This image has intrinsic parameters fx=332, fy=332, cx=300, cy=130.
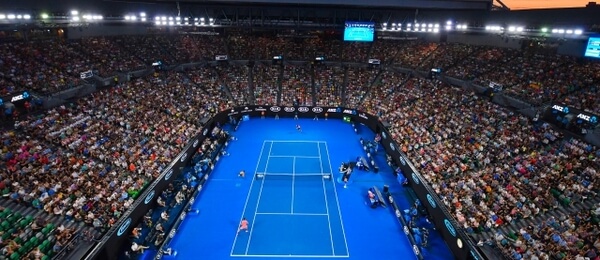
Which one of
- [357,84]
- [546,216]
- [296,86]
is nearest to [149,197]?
[546,216]

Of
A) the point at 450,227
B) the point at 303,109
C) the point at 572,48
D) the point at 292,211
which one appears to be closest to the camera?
the point at 450,227

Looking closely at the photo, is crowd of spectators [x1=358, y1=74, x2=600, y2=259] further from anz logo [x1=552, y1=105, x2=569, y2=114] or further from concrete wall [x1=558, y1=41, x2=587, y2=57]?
concrete wall [x1=558, y1=41, x2=587, y2=57]

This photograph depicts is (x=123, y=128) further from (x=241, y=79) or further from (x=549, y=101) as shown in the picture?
(x=549, y=101)

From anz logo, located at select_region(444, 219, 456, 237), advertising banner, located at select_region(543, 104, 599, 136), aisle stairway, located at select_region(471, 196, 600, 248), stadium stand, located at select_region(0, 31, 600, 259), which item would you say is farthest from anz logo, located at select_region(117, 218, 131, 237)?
advertising banner, located at select_region(543, 104, 599, 136)

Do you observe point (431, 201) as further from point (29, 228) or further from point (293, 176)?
point (29, 228)

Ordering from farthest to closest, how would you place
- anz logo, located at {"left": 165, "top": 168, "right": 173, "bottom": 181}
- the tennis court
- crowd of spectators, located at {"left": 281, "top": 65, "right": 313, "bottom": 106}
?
crowd of spectators, located at {"left": 281, "top": 65, "right": 313, "bottom": 106} < anz logo, located at {"left": 165, "top": 168, "right": 173, "bottom": 181} < the tennis court

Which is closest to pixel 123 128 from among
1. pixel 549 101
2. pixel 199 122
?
pixel 199 122

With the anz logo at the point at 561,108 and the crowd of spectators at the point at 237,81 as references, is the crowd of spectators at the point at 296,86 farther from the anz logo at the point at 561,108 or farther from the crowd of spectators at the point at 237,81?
the anz logo at the point at 561,108

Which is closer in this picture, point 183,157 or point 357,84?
point 183,157
